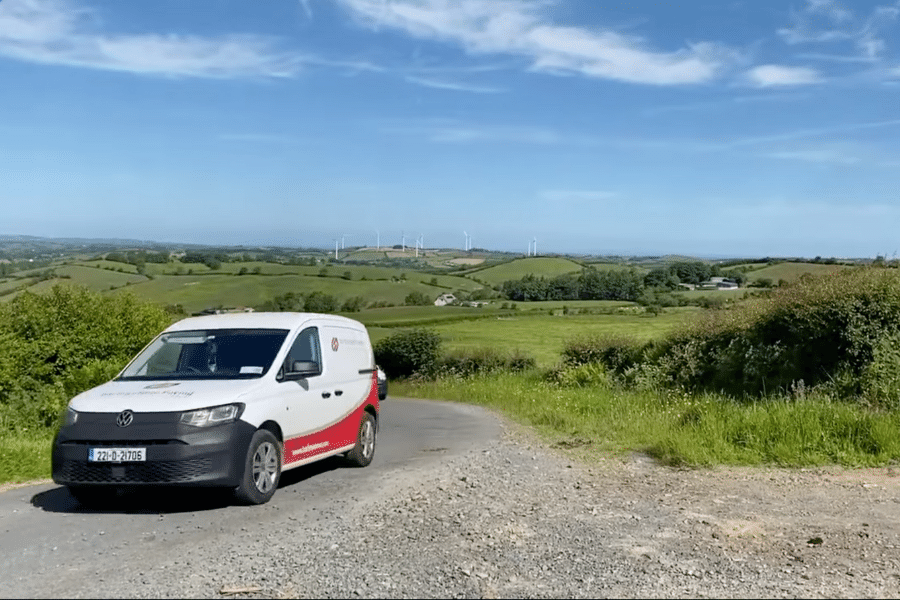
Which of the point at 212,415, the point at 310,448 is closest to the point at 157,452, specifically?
the point at 212,415

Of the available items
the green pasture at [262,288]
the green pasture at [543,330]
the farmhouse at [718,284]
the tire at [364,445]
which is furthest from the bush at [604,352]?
the green pasture at [262,288]

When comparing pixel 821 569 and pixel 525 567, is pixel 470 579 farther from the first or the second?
pixel 821 569

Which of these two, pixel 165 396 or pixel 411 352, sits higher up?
pixel 165 396

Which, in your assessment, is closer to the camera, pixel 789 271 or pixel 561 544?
pixel 561 544

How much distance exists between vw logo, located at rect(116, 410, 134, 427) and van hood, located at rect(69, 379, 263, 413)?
51 millimetres

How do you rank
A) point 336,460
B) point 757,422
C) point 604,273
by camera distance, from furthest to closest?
point 604,273, point 757,422, point 336,460

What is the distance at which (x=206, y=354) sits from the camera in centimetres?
1048

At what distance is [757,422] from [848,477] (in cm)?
237

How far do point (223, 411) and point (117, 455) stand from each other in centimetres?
106

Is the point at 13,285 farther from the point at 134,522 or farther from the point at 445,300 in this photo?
the point at 445,300

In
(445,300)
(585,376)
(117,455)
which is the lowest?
(445,300)

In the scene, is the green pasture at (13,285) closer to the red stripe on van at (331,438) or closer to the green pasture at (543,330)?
the red stripe on van at (331,438)

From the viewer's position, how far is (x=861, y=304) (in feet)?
64.1

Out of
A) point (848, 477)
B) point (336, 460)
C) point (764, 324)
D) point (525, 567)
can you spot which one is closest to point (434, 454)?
point (336, 460)
